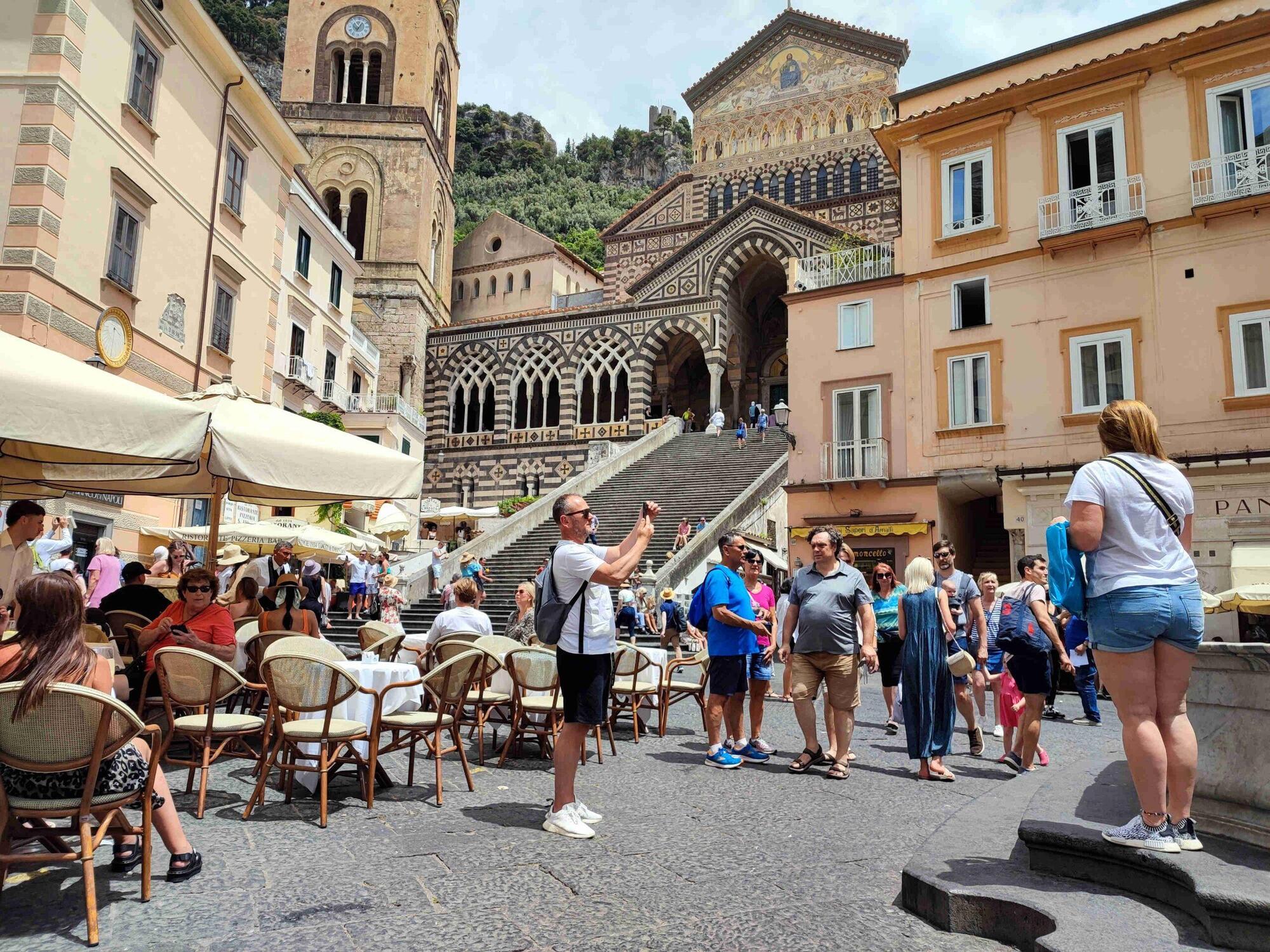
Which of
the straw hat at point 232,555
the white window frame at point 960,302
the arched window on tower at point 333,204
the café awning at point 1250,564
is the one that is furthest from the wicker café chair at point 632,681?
the arched window on tower at point 333,204

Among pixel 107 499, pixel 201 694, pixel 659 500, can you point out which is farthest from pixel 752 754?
pixel 659 500

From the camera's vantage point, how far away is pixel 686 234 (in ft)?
125

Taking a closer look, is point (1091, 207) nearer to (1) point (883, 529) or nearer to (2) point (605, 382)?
(1) point (883, 529)

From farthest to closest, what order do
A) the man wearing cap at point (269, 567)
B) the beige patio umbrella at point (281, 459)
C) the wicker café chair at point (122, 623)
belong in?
the man wearing cap at point (269, 567)
the wicker café chair at point (122, 623)
the beige patio umbrella at point (281, 459)

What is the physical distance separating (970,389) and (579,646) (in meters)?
15.1

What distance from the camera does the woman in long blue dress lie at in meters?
5.86

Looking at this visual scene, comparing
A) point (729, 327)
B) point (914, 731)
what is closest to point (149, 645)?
point (914, 731)

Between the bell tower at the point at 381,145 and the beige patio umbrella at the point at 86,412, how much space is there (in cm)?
3023

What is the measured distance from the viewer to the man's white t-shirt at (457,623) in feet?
22.3

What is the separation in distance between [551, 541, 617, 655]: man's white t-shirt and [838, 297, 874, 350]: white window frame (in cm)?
1587

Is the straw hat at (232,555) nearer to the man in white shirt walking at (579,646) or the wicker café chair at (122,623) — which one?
the wicker café chair at (122,623)

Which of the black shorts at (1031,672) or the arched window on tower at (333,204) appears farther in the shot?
the arched window on tower at (333,204)

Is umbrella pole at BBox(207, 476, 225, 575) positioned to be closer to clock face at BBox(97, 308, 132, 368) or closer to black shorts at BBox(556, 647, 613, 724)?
black shorts at BBox(556, 647, 613, 724)

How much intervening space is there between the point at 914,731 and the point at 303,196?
71.2 feet
